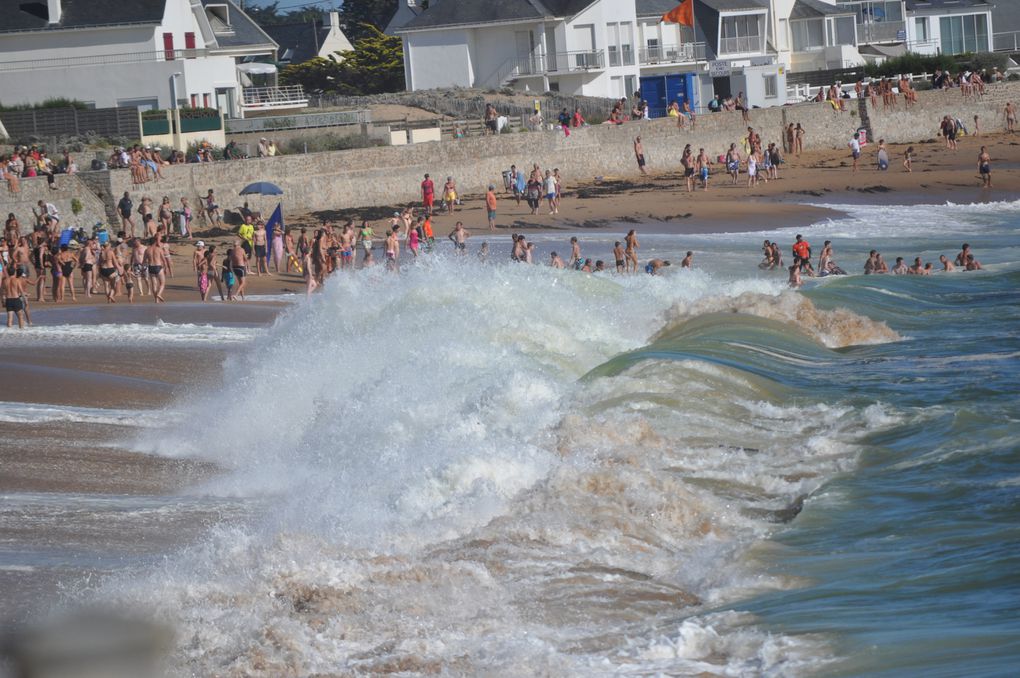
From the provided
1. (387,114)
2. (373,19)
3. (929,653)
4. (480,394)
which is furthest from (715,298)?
(373,19)

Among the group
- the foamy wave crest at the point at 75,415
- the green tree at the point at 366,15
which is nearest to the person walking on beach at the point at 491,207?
the foamy wave crest at the point at 75,415

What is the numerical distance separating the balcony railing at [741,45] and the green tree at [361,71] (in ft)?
45.1

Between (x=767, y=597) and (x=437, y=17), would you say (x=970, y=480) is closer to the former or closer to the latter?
(x=767, y=597)

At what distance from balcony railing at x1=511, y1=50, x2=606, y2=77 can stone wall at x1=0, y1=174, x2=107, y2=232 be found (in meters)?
24.5

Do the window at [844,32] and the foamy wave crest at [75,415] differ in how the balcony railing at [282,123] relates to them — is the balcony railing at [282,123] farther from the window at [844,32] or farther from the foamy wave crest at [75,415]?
the window at [844,32]

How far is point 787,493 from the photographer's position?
35.7ft

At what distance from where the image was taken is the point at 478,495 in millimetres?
10391

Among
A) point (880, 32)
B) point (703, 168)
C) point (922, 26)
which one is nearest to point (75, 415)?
point (703, 168)

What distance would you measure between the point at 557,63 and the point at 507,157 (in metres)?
14.5

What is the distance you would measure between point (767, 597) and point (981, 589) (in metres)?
1.40

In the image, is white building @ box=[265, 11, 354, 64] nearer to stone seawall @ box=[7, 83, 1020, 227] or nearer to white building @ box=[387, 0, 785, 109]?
white building @ box=[387, 0, 785, 109]

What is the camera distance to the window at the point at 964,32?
64.0m

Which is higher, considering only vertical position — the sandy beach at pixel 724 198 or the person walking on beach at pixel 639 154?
the person walking on beach at pixel 639 154

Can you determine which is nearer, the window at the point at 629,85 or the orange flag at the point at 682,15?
the orange flag at the point at 682,15
